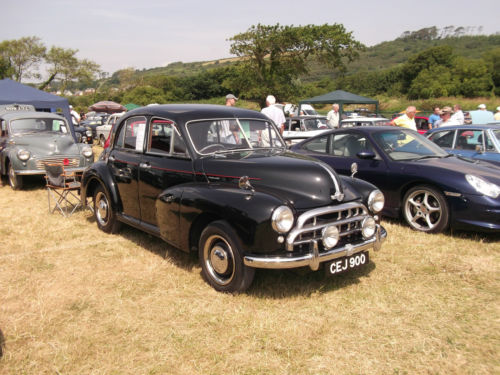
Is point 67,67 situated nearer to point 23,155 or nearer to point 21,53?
point 21,53

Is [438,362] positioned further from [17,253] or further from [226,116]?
[17,253]

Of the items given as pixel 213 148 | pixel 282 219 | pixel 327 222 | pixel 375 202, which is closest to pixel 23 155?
pixel 213 148

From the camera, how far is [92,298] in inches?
161

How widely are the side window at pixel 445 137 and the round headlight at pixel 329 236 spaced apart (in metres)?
5.56

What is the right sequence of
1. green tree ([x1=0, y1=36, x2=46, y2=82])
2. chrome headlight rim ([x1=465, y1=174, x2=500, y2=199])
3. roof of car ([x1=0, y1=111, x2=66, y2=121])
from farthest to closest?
green tree ([x1=0, y1=36, x2=46, y2=82])
roof of car ([x1=0, y1=111, x2=66, y2=121])
chrome headlight rim ([x1=465, y1=174, x2=500, y2=199])

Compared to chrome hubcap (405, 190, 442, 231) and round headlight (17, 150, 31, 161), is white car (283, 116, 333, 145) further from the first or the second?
chrome hubcap (405, 190, 442, 231)

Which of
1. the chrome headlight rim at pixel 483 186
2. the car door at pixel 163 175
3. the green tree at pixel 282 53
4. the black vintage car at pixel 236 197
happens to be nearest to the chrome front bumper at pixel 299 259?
the black vintage car at pixel 236 197

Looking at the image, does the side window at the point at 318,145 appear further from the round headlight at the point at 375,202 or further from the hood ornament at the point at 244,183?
the hood ornament at the point at 244,183

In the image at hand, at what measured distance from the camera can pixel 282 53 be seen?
27.4m

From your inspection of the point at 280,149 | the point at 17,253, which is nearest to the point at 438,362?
the point at 280,149

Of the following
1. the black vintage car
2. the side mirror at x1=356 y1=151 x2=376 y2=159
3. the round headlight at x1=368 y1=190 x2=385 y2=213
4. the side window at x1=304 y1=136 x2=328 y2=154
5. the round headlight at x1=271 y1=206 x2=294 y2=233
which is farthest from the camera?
the side window at x1=304 y1=136 x2=328 y2=154

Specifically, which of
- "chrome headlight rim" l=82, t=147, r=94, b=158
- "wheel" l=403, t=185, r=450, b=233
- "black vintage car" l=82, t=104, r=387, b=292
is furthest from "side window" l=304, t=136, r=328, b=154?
"chrome headlight rim" l=82, t=147, r=94, b=158

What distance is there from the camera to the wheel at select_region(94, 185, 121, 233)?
5.89 meters

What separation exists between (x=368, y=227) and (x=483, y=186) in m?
2.41
